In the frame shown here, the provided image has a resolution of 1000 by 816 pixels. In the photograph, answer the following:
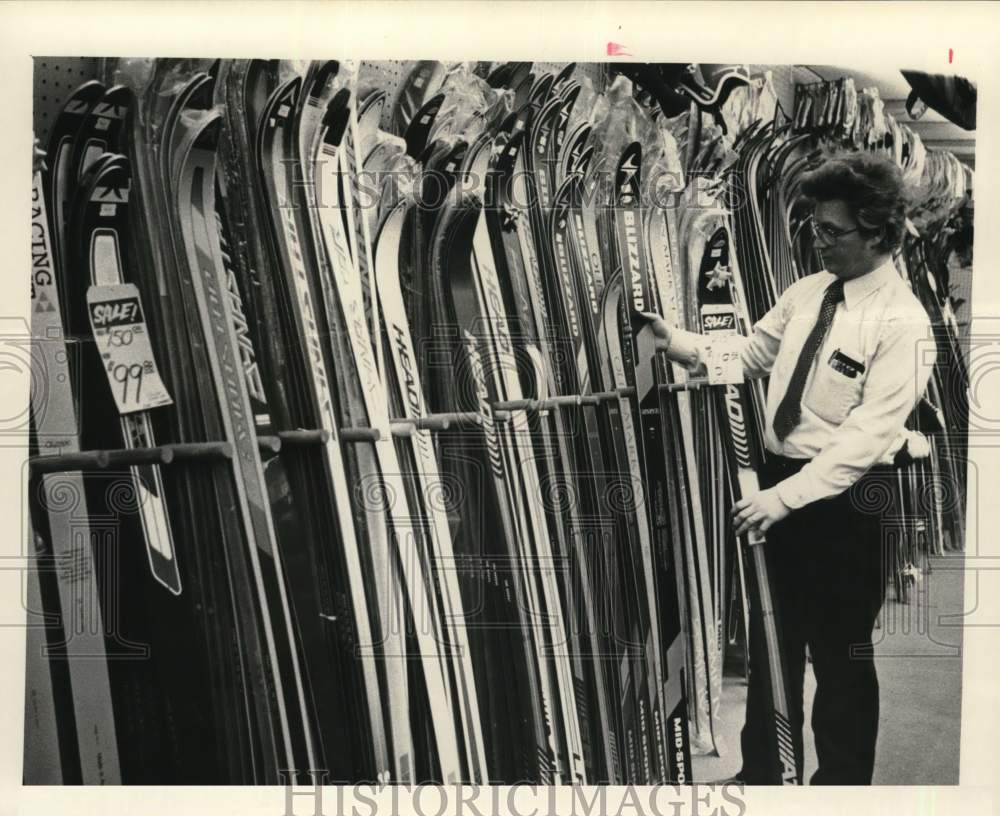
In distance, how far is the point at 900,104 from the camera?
7.06 feet

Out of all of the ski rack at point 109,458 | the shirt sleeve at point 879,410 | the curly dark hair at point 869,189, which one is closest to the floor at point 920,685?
the shirt sleeve at point 879,410

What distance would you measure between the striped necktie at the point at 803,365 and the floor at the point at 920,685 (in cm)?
47

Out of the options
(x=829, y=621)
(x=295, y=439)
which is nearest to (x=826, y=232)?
(x=829, y=621)

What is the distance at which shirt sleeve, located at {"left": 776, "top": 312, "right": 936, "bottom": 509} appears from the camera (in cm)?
214

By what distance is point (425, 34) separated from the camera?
6.98 ft

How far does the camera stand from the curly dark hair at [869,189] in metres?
2.15

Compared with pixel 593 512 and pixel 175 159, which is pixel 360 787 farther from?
pixel 175 159

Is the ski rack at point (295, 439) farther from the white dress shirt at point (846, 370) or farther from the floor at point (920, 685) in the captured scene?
the floor at point (920, 685)

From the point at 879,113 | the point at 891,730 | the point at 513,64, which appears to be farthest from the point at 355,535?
the point at 879,113

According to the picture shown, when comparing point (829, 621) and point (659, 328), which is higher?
point (659, 328)

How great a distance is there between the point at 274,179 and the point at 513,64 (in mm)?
601

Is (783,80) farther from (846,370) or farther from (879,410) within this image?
(879,410)

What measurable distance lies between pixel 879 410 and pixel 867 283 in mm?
292

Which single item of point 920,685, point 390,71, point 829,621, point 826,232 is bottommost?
point 920,685
